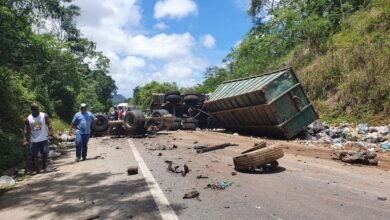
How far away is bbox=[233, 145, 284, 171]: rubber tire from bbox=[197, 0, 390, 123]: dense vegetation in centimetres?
906

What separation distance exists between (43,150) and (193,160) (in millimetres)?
3568

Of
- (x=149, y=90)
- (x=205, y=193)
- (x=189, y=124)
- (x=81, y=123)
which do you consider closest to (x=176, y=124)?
(x=189, y=124)

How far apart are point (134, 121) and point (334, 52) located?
442 inches

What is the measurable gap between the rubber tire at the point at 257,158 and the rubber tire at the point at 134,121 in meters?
10.5

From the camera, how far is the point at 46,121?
32.4 ft

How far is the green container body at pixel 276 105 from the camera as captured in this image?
15047 millimetres

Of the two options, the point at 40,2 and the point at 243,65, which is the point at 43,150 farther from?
the point at 243,65

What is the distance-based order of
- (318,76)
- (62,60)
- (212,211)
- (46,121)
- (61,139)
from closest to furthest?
(212,211) < (46,121) < (61,139) < (318,76) < (62,60)

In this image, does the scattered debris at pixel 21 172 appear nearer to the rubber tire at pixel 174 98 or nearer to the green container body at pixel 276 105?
the green container body at pixel 276 105

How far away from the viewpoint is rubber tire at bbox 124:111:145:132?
18.2 meters

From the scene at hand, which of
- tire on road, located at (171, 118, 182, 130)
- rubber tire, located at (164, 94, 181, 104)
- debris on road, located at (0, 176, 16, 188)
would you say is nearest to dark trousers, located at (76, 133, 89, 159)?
debris on road, located at (0, 176, 16, 188)

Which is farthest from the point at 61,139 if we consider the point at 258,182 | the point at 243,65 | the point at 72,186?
the point at 243,65

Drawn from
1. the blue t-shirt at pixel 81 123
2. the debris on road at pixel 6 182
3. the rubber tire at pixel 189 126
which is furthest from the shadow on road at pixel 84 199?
the rubber tire at pixel 189 126

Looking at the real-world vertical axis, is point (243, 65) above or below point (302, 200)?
above
